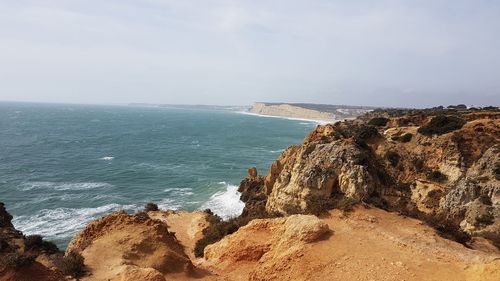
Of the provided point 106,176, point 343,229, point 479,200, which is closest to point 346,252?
point 343,229

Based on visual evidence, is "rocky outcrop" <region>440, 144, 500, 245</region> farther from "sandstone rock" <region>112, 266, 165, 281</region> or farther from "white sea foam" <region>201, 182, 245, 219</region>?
"white sea foam" <region>201, 182, 245, 219</region>

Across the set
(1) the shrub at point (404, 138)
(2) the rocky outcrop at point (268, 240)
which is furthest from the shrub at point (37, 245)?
(1) the shrub at point (404, 138)

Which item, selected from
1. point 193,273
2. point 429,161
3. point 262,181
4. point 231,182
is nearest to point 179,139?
point 231,182

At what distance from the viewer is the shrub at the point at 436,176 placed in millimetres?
28625

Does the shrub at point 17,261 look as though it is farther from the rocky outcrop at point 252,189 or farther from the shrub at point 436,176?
the rocky outcrop at point 252,189

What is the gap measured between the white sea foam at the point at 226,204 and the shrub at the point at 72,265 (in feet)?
80.8

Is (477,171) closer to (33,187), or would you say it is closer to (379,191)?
(379,191)

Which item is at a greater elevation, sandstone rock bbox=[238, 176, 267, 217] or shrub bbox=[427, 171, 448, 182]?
shrub bbox=[427, 171, 448, 182]

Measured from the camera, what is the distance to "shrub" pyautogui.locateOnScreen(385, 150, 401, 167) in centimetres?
3093

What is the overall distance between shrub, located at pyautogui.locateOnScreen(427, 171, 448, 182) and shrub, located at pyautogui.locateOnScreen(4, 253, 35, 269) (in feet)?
85.8

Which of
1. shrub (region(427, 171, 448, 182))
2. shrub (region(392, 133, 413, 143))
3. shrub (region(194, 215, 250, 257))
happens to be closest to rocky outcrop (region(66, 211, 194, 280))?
shrub (region(194, 215, 250, 257))

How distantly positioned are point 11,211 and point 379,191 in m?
34.6

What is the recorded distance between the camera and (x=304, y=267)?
49.2ft

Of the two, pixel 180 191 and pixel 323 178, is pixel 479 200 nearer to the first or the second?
pixel 323 178
